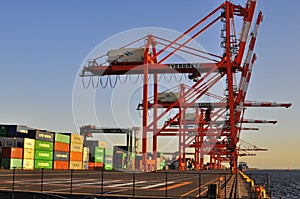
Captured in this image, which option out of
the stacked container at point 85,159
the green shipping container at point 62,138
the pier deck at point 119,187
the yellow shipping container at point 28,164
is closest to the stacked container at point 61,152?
the green shipping container at point 62,138

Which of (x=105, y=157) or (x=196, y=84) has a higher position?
(x=196, y=84)

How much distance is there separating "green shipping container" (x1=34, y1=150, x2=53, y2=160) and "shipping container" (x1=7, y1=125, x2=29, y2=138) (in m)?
4.29

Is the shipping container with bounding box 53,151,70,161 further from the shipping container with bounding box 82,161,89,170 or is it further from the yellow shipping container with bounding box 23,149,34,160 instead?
the shipping container with bounding box 82,161,89,170

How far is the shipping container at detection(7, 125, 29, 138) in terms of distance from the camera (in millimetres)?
84562

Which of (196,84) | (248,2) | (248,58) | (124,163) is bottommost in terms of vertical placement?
(124,163)

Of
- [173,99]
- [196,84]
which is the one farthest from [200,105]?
[196,84]

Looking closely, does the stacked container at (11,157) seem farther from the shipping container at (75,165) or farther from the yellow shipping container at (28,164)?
the shipping container at (75,165)

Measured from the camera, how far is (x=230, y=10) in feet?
194

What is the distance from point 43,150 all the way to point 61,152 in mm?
8112

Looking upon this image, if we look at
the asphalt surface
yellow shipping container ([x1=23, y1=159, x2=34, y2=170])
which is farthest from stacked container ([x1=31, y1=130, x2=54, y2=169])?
the asphalt surface

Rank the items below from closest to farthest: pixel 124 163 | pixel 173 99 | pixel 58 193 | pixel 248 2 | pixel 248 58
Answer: pixel 58 193
pixel 248 2
pixel 248 58
pixel 173 99
pixel 124 163

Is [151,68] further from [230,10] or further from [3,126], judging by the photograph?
[3,126]

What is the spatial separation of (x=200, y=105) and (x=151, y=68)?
35967 millimetres

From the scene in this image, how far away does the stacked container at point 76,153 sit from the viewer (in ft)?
316
